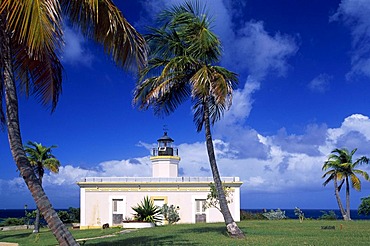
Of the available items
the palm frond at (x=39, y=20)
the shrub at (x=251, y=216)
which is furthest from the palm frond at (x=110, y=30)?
the shrub at (x=251, y=216)

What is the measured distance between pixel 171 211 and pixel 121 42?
22.6 meters

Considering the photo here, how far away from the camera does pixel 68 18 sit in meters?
9.31

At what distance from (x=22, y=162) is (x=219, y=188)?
9.26 m

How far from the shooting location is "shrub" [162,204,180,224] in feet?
99.2

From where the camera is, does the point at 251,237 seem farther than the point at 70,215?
No

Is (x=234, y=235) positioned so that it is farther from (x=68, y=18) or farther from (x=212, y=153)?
(x=68, y=18)

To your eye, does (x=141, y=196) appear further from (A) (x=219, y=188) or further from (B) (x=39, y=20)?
(B) (x=39, y=20)

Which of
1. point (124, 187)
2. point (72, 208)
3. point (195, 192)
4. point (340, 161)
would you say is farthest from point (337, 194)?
point (72, 208)

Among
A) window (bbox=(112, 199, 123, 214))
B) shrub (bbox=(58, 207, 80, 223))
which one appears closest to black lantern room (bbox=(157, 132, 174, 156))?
window (bbox=(112, 199, 123, 214))

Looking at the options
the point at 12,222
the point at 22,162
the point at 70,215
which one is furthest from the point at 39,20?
the point at 12,222

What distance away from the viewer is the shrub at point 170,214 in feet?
99.2

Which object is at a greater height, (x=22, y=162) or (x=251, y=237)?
(x=22, y=162)

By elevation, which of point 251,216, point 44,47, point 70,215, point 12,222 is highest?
point 44,47

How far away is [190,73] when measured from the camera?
16.8 m
